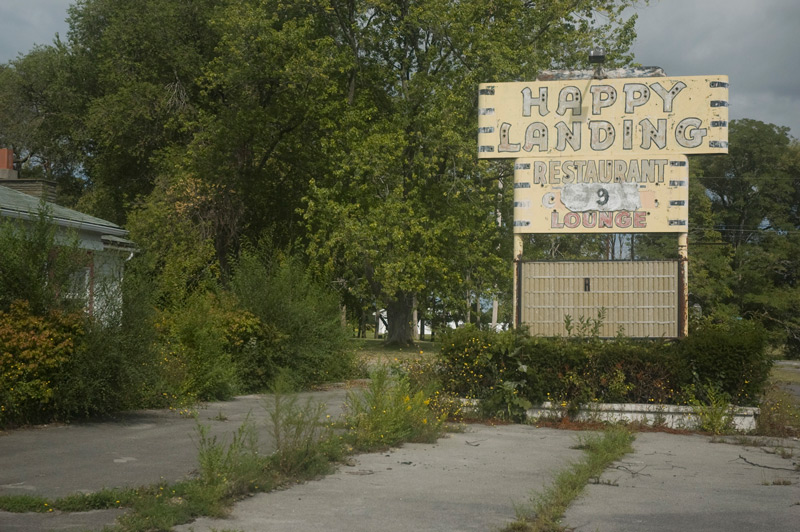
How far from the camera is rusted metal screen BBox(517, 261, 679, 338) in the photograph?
1378cm

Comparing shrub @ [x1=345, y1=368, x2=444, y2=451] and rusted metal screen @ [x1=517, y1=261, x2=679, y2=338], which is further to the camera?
rusted metal screen @ [x1=517, y1=261, x2=679, y2=338]

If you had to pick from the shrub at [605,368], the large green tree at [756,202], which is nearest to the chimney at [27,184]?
the shrub at [605,368]

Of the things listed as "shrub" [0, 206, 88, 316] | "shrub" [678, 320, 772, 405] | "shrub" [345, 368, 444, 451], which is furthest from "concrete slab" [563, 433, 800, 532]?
"shrub" [0, 206, 88, 316]

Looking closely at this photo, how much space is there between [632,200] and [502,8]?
21320 mm

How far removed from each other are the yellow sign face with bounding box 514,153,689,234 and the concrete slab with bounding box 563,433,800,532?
13.2 ft

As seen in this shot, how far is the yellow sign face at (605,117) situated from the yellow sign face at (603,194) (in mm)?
170

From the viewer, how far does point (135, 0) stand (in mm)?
36781

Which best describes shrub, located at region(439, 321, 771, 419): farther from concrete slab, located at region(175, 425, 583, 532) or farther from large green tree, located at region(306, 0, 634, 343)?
large green tree, located at region(306, 0, 634, 343)

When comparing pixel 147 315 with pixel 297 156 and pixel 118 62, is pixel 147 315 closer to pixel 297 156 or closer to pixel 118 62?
pixel 297 156

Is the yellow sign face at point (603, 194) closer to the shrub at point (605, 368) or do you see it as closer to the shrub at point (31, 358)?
the shrub at point (605, 368)

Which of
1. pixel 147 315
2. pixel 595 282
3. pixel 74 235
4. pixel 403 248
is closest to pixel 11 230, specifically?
pixel 74 235

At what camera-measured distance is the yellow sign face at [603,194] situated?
14070mm

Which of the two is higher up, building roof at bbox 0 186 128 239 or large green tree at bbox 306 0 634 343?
large green tree at bbox 306 0 634 343

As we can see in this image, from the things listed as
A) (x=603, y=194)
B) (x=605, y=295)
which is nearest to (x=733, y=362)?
(x=605, y=295)
